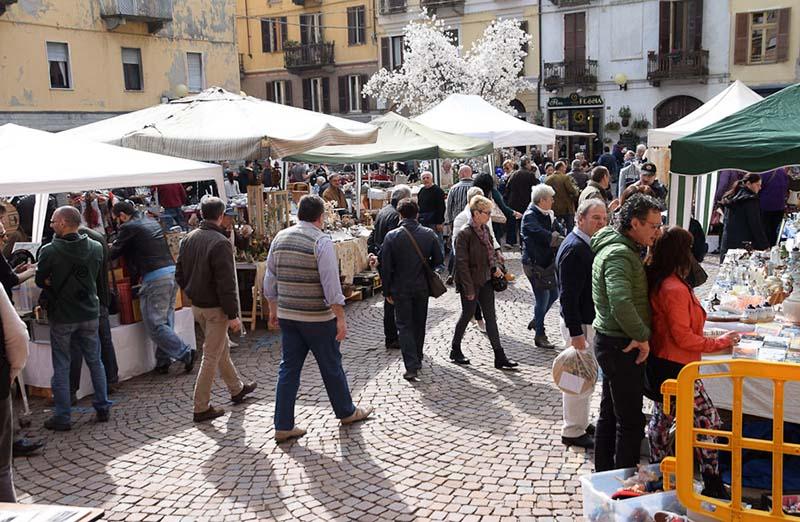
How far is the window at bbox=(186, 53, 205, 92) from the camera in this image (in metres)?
29.1

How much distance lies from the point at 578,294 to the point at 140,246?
13.7 feet

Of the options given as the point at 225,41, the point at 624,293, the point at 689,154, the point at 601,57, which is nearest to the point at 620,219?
the point at 624,293

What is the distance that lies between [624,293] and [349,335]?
4.92 metres

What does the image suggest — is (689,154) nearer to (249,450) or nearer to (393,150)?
(249,450)

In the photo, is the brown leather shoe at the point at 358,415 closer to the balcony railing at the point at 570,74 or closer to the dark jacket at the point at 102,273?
the dark jacket at the point at 102,273

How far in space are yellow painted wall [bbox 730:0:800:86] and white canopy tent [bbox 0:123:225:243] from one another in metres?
23.1

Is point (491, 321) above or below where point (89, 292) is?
below

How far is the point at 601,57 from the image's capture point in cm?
2880

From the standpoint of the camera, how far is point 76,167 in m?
6.68

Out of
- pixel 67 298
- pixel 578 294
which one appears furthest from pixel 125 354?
pixel 578 294

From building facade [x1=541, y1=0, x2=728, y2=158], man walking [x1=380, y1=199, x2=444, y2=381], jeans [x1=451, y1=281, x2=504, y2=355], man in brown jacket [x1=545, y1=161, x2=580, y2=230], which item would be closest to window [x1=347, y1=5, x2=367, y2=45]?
building facade [x1=541, y1=0, x2=728, y2=158]

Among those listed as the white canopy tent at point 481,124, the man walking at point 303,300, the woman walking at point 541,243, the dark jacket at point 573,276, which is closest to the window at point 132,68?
the white canopy tent at point 481,124

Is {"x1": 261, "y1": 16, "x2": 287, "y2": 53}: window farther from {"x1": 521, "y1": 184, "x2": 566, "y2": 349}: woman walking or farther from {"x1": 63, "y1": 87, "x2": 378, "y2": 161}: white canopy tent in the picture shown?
{"x1": 521, "y1": 184, "x2": 566, "y2": 349}: woman walking

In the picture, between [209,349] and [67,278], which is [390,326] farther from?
[67,278]
